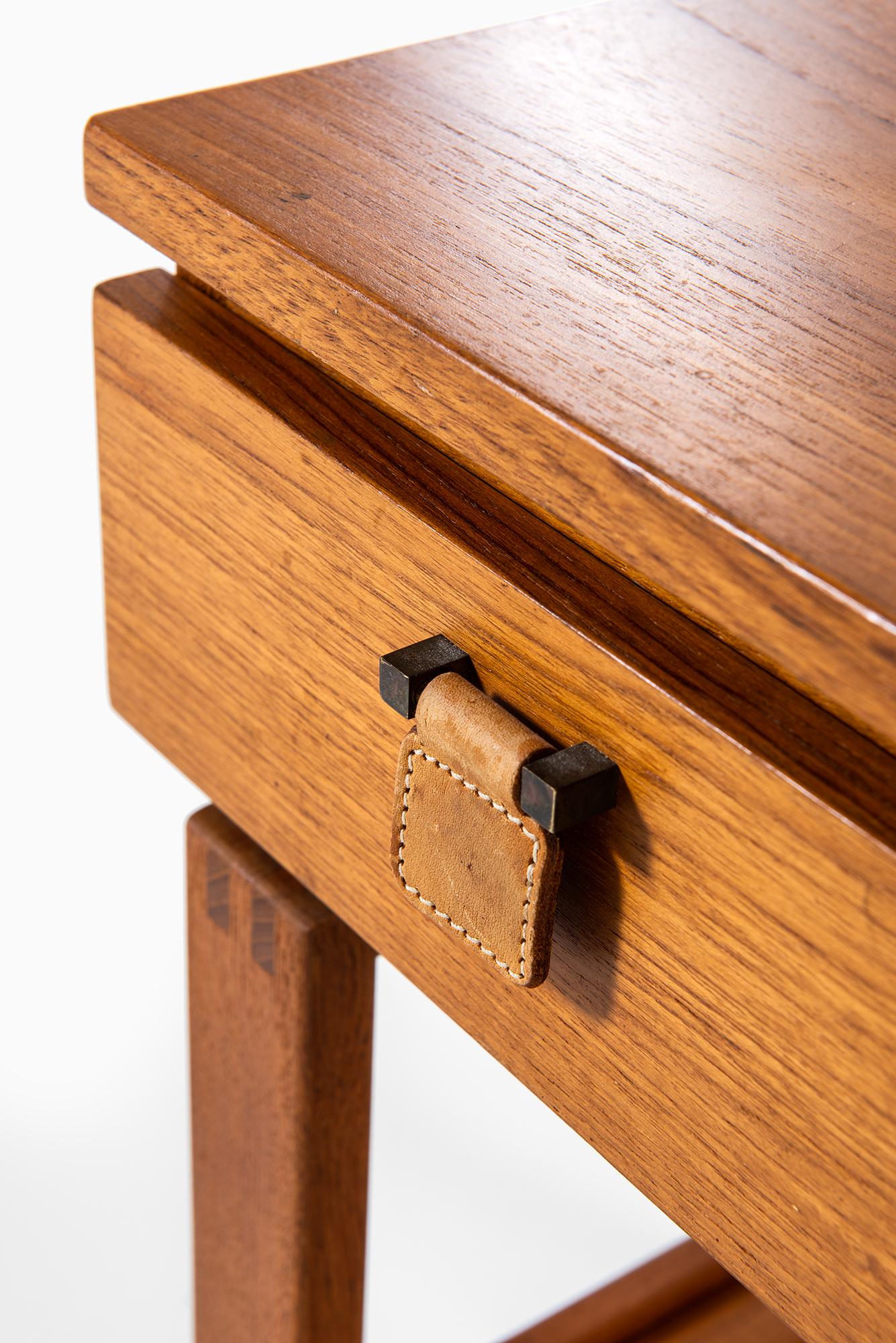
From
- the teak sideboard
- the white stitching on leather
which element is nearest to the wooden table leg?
the teak sideboard

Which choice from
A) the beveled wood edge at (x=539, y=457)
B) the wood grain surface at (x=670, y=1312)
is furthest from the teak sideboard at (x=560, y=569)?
the wood grain surface at (x=670, y=1312)

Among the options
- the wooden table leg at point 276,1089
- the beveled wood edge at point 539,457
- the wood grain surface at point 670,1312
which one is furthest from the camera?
the wood grain surface at point 670,1312

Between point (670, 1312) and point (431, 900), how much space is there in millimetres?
544

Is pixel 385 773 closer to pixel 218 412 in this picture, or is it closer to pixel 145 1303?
pixel 218 412

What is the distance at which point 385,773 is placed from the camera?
0.46m

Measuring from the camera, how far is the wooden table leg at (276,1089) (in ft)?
1.90

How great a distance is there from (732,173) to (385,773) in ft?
0.62

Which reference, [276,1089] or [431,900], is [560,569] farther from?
[276,1089]

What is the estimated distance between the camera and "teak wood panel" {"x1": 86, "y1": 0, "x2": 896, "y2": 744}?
1.14ft

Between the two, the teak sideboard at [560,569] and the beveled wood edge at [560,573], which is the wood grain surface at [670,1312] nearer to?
the teak sideboard at [560,569]

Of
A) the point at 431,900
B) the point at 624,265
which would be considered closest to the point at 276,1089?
the point at 431,900

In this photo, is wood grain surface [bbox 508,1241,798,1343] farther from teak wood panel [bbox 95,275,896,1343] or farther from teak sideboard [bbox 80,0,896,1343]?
teak wood panel [bbox 95,275,896,1343]

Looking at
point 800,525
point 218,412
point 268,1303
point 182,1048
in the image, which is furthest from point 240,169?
point 182,1048

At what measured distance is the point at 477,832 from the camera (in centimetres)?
40
